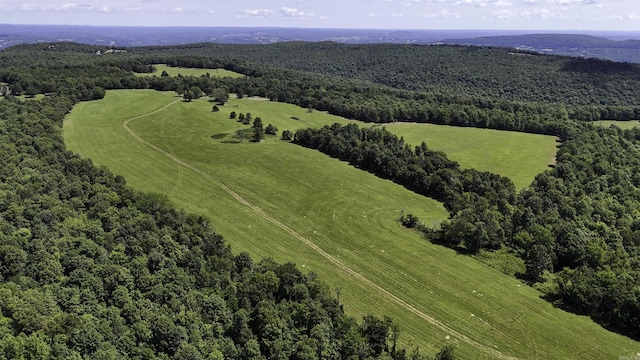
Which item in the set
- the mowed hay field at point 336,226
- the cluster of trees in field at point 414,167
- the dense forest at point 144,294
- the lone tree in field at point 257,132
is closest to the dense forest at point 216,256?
the dense forest at point 144,294

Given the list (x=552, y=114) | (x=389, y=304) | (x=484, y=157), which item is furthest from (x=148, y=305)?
(x=552, y=114)

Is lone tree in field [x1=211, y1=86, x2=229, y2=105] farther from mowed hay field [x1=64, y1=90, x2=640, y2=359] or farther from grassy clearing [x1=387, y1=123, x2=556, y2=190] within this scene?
grassy clearing [x1=387, y1=123, x2=556, y2=190]

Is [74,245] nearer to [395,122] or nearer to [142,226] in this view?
[142,226]

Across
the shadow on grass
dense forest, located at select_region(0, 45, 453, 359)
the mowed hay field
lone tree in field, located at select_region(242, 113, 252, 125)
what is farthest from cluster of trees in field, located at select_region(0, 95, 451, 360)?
lone tree in field, located at select_region(242, 113, 252, 125)

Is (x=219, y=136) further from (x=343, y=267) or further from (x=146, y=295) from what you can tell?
(x=146, y=295)

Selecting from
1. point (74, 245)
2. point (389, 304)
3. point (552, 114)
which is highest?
point (552, 114)

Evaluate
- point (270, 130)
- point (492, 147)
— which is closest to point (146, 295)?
point (270, 130)
